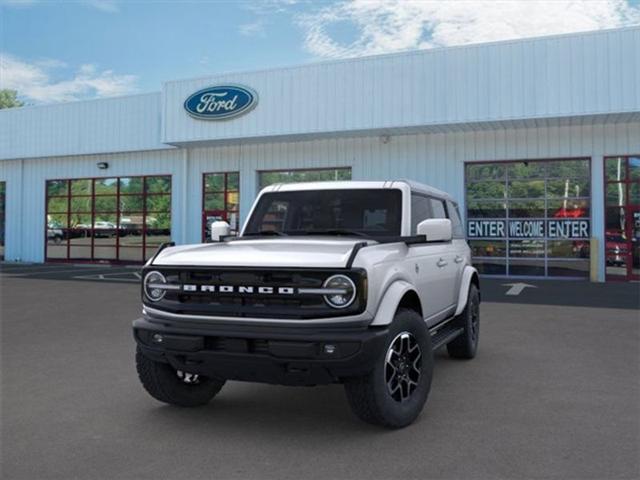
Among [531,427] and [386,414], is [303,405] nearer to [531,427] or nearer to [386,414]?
[386,414]

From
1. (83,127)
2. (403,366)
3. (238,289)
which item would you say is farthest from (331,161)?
(238,289)

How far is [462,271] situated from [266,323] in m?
3.20

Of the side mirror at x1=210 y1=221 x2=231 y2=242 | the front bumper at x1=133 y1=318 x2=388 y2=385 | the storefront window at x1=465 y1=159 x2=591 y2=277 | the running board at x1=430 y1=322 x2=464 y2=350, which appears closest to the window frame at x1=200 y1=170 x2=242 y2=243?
the storefront window at x1=465 y1=159 x2=591 y2=277

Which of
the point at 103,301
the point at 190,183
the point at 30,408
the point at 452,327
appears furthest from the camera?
the point at 190,183

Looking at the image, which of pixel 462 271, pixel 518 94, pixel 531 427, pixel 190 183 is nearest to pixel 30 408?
pixel 531 427

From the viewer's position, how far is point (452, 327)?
20.1 ft

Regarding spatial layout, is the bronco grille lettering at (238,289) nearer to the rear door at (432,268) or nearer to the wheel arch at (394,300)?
the wheel arch at (394,300)

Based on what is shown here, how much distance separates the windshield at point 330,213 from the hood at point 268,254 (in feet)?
1.56

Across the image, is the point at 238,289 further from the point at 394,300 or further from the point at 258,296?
the point at 394,300

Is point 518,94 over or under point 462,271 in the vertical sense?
over

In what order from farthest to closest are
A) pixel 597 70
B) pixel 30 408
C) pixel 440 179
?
pixel 440 179, pixel 597 70, pixel 30 408

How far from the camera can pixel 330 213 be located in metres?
5.27

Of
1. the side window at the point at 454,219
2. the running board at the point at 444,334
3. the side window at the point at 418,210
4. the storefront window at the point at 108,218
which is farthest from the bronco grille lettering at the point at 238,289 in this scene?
the storefront window at the point at 108,218

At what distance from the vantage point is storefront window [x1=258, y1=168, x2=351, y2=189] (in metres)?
19.4
